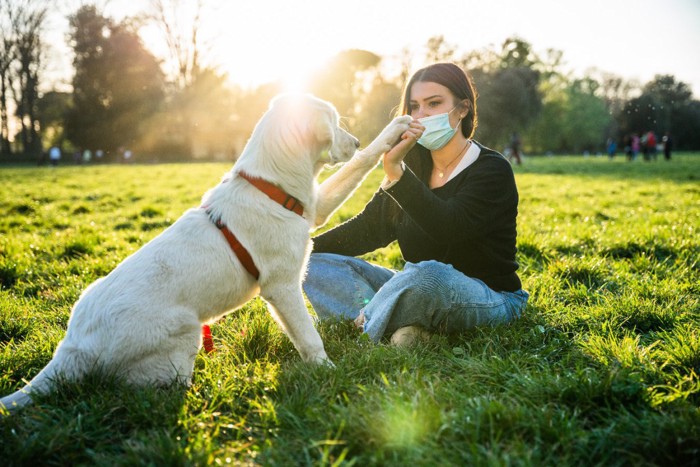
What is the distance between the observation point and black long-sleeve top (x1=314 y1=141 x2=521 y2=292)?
3.14m

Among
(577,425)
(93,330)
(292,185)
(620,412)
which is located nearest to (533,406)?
(577,425)

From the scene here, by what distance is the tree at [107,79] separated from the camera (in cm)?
4666

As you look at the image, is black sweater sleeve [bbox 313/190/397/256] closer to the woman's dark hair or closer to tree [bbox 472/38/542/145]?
the woman's dark hair

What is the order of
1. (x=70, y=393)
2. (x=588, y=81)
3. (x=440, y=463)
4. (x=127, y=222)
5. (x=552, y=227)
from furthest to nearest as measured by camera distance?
(x=588, y=81)
(x=127, y=222)
(x=552, y=227)
(x=70, y=393)
(x=440, y=463)

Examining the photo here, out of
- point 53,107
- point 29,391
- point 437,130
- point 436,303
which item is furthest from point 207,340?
point 53,107

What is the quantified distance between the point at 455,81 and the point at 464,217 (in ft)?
3.75

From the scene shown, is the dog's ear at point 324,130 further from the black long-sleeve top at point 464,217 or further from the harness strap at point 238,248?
the harness strap at point 238,248

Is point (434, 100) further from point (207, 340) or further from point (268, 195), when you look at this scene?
point (207, 340)

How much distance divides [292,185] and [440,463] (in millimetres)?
1831

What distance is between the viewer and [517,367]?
2.81 metres

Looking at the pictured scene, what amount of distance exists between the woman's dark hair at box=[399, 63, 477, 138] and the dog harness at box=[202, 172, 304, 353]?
1.42 m

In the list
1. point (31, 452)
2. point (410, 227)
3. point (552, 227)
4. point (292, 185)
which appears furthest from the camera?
point (552, 227)

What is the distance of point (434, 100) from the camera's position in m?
3.67

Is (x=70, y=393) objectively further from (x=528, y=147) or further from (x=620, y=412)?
(x=528, y=147)
